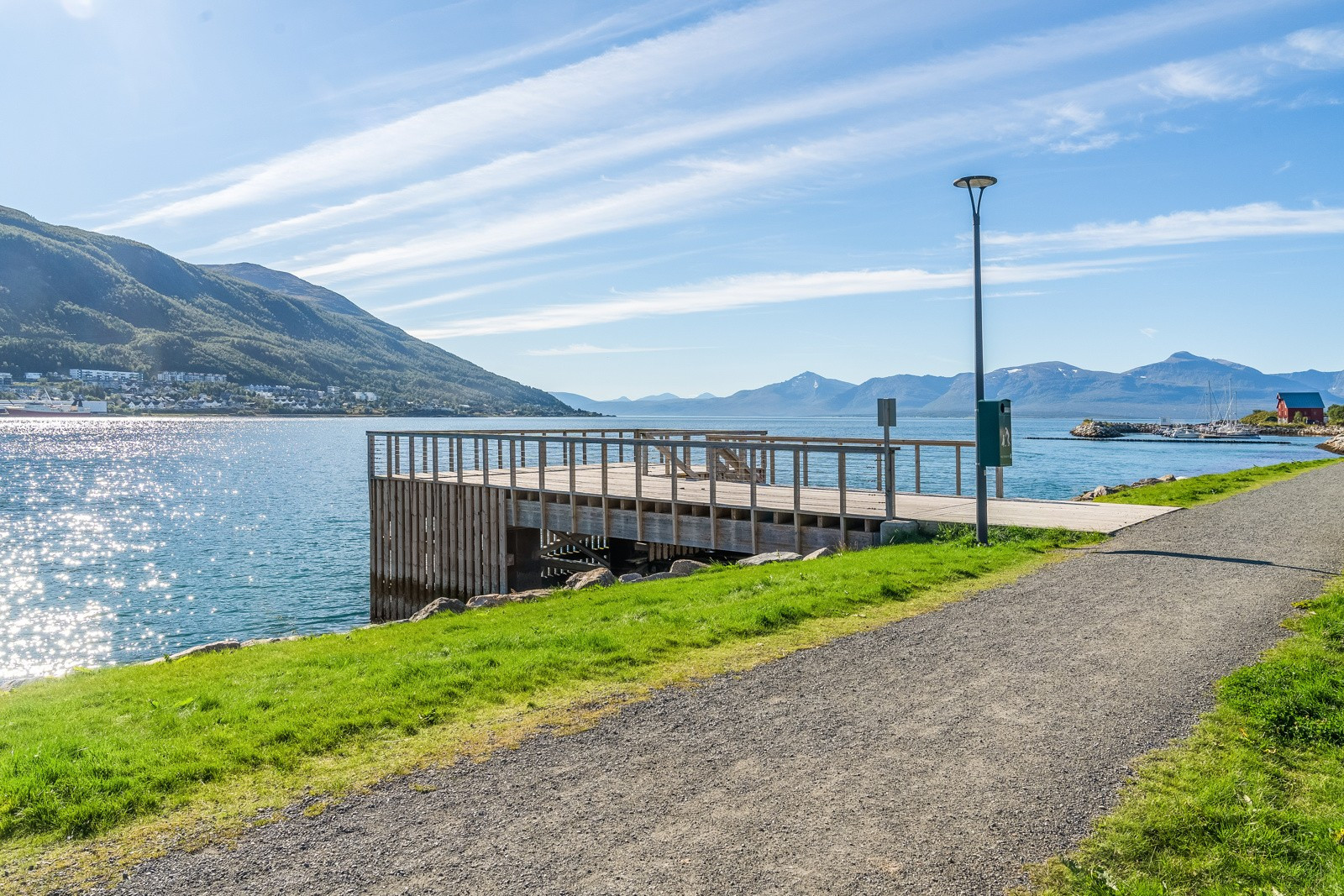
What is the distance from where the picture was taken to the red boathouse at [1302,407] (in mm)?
117688

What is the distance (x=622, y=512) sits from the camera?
18.2 metres

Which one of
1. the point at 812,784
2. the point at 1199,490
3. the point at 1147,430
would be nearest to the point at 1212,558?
the point at 812,784

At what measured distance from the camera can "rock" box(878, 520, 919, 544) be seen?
14227 mm

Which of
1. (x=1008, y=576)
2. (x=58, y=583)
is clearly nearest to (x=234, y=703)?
(x=1008, y=576)

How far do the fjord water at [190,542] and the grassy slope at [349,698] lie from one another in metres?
12.4

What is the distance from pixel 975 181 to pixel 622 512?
9.24 meters

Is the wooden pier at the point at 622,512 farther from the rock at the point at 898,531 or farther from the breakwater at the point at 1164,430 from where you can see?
the breakwater at the point at 1164,430

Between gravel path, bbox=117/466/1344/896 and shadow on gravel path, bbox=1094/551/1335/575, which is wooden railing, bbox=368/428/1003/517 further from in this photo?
gravel path, bbox=117/466/1344/896

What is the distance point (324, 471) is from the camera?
6919 centimetres

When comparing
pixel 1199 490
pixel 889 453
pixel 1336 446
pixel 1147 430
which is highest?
pixel 889 453

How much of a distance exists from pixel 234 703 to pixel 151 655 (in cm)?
1423

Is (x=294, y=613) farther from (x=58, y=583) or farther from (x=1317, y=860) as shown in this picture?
(x=1317, y=860)

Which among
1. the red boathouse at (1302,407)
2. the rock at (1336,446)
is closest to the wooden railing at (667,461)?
the rock at (1336,446)

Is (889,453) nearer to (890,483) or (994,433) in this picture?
(890,483)
